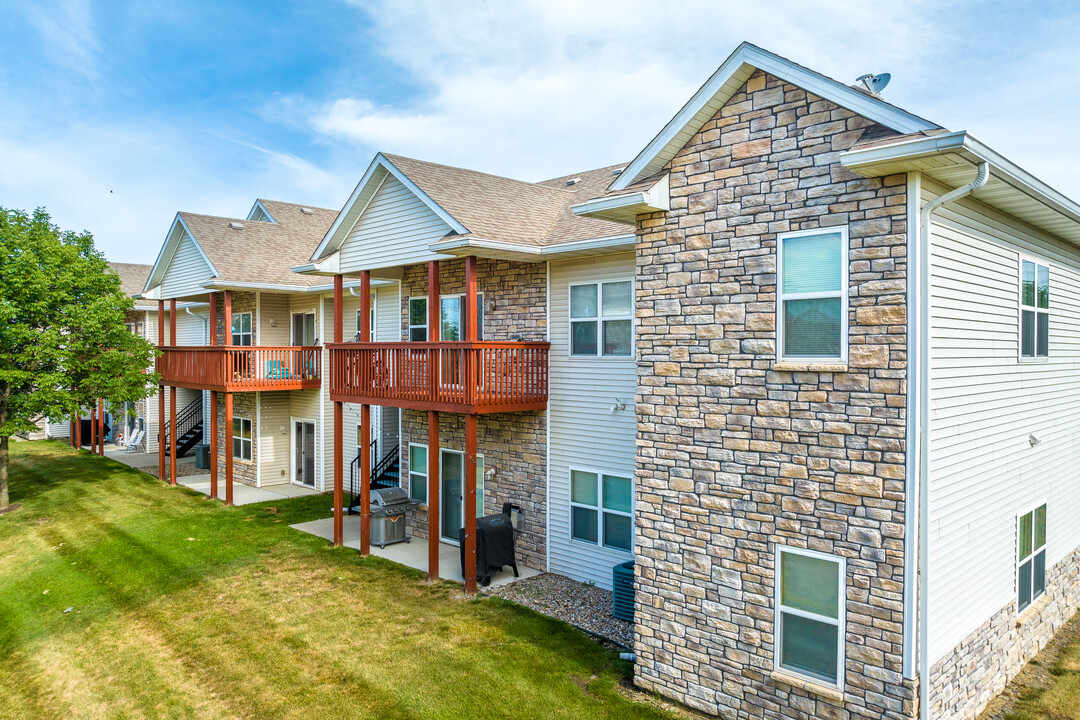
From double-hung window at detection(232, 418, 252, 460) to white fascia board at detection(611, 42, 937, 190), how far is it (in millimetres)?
17784

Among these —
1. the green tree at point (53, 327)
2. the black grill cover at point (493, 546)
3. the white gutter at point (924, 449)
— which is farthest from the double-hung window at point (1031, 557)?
the green tree at point (53, 327)

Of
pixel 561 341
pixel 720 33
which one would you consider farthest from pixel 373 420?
pixel 720 33

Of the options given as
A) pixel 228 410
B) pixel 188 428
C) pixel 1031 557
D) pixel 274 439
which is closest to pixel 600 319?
pixel 1031 557

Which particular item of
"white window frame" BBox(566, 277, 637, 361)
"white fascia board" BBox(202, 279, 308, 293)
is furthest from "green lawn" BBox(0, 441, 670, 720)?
"white fascia board" BBox(202, 279, 308, 293)

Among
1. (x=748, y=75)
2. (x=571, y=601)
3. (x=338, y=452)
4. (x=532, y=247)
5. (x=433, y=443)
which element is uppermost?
(x=748, y=75)

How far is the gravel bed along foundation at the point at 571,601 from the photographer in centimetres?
965

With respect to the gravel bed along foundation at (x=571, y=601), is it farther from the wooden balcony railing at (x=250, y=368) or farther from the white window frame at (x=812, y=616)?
the wooden balcony railing at (x=250, y=368)

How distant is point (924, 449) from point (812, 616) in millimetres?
1984

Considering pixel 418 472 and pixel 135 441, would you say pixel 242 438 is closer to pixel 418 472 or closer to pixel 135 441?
pixel 135 441

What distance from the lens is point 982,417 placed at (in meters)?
7.15

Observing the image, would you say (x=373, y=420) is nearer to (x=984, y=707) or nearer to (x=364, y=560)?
(x=364, y=560)

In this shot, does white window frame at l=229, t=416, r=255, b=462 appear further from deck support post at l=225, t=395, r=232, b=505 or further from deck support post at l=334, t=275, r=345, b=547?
deck support post at l=334, t=275, r=345, b=547

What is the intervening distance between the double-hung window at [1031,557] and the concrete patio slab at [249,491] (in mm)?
17179

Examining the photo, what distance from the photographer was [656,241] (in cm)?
774
